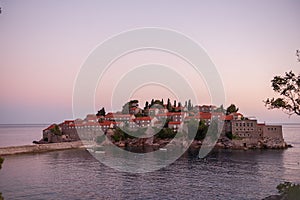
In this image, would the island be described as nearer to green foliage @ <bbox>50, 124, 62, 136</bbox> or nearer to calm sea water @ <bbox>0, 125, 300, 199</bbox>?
green foliage @ <bbox>50, 124, 62, 136</bbox>

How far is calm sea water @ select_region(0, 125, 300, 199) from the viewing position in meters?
29.3

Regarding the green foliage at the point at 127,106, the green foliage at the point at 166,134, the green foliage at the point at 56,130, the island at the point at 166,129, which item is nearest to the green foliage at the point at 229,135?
the island at the point at 166,129

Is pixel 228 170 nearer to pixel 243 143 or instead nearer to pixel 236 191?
pixel 236 191

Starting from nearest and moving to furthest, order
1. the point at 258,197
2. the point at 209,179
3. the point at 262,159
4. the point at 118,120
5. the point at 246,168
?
the point at 258,197, the point at 209,179, the point at 246,168, the point at 262,159, the point at 118,120

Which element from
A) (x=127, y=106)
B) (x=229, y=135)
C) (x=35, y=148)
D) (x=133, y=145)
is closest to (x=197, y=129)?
(x=229, y=135)

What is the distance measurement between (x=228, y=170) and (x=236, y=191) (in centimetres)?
1244

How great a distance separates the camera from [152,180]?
36156 millimetres

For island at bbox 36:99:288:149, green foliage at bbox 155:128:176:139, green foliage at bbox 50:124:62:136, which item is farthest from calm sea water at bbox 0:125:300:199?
green foliage at bbox 50:124:62:136

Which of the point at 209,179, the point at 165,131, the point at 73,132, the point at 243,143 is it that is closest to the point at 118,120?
the point at 73,132

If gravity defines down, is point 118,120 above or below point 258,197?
above

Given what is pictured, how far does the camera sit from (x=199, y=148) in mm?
73312

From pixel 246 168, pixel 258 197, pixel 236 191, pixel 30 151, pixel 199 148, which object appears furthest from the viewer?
pixel 199 148

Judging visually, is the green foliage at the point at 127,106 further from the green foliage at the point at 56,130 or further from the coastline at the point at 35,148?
the coastline at the point at 35,148

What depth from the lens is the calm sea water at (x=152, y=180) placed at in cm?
2931
